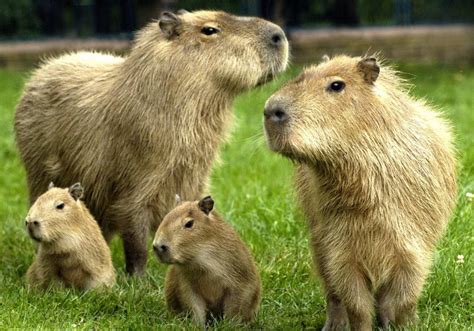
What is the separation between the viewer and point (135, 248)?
6328 millimetres

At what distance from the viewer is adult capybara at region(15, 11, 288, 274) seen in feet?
20.4

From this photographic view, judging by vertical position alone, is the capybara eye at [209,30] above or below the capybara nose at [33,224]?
above

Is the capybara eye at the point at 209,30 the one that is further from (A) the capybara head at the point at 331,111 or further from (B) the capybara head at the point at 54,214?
(A) the capybara head at the point at 331,111

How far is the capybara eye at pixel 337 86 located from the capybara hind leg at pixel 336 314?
1091mm

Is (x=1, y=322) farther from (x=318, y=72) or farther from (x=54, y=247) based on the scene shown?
(x=318, y=72)

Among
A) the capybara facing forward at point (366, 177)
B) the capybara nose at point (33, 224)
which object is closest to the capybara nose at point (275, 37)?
the capybara facing forward at point (366, 177)

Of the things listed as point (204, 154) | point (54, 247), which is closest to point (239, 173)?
point (204, 154)

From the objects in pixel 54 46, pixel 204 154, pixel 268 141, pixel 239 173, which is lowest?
pixel 54 46

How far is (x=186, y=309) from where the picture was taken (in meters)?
5.49

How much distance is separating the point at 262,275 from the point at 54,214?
4.19 feet

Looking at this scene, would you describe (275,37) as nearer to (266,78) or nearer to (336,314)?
(266,78)

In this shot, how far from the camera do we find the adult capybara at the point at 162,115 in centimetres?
621

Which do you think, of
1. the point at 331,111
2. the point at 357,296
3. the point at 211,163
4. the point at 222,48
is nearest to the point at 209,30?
the point at 222,48

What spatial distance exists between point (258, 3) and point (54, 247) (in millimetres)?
11914
